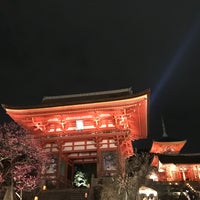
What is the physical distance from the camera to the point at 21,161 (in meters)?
18.2

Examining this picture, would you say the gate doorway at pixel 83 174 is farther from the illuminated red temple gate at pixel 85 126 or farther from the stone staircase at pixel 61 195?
the stone staircase at pixel 61 195

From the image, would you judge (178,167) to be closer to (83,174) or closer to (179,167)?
(179,167)

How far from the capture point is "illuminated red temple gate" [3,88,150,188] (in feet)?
65.5

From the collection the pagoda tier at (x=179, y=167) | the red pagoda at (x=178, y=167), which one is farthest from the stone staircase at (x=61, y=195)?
the pagoda tier at (x=179, y=167)

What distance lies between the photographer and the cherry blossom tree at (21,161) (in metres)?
17.1

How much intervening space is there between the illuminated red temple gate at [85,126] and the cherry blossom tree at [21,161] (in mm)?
1502

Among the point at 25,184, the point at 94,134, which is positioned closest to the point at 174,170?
the point at 94,134

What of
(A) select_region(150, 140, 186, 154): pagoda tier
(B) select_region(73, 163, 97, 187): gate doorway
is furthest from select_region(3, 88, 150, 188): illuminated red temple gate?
(A) select_region(150, 140, 186, 154): pagoda tier

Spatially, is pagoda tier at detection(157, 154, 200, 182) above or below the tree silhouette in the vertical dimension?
above

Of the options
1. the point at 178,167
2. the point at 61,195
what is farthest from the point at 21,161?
the point at 178,167

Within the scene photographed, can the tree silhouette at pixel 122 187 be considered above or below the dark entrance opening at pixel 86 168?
below

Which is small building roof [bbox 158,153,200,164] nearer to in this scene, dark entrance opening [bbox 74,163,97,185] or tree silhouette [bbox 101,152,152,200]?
dark entrance opening [bbox 74,163,97,185]

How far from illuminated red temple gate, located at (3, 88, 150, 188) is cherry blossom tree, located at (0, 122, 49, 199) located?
4.93 ft

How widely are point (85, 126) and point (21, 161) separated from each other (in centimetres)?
631
